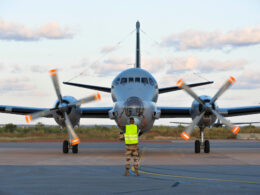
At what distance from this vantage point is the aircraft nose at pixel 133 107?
17.8 meters

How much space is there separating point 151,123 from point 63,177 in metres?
8.76

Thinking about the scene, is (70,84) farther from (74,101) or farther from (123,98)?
(123,98)

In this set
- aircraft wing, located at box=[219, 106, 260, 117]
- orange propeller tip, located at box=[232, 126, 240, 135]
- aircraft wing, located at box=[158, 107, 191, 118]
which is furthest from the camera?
aircraft wing, located at box=[158, 107, 191, 118]

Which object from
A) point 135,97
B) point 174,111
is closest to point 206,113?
point 174,111

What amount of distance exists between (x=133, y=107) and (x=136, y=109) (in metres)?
0.15

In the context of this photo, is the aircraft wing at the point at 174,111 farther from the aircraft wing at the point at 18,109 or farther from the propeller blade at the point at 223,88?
the aircraft wing at the point at 18,109

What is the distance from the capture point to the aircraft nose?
700 inches

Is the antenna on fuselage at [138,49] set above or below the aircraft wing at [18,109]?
above

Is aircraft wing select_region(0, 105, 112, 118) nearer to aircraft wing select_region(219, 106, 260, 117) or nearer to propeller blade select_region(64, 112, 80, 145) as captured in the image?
propeller blade select_region(64, 112, 80, 145)

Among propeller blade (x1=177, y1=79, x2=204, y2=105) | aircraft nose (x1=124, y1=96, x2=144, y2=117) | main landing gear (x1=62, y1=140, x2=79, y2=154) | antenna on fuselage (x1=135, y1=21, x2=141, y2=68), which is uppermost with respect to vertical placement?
antenna on fuselage (x1=135, y1=21, x2=141, y2=68)

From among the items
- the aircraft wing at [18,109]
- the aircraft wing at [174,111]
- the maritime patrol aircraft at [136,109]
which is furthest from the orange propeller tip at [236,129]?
the aircraft wing at [18,109]

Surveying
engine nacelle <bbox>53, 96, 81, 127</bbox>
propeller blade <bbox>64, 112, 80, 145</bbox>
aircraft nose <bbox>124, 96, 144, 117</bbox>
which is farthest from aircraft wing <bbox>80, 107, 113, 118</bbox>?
aircraft nose <bbox>124, 96, 144, 117</bbox>

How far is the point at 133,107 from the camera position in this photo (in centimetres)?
1777

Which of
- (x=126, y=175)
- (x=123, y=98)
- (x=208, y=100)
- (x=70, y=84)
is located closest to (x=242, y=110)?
(x=208, y=100)
